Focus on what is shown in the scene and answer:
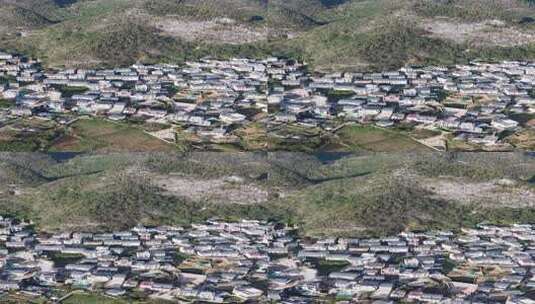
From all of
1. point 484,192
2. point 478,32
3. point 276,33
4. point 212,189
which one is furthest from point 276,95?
point 478,32

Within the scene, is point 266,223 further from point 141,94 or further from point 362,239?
point 141,94

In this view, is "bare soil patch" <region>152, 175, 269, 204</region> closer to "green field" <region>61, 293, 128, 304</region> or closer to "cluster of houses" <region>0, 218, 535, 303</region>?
"cluster of houses" <region>0, 218, 535, 303</region>

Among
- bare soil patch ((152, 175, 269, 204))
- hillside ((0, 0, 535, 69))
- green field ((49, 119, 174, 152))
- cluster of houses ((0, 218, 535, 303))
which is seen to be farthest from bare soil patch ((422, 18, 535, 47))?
cluster of houses ((0, 218, 535, 303))

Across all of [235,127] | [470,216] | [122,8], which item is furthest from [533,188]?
[122,8]

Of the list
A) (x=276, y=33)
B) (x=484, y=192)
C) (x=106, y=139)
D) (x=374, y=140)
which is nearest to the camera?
(x=484, y=192)

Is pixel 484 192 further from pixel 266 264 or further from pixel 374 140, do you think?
pixel 266 264

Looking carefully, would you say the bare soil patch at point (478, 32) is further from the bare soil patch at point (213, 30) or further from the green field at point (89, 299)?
the green field at point (89, 299)
